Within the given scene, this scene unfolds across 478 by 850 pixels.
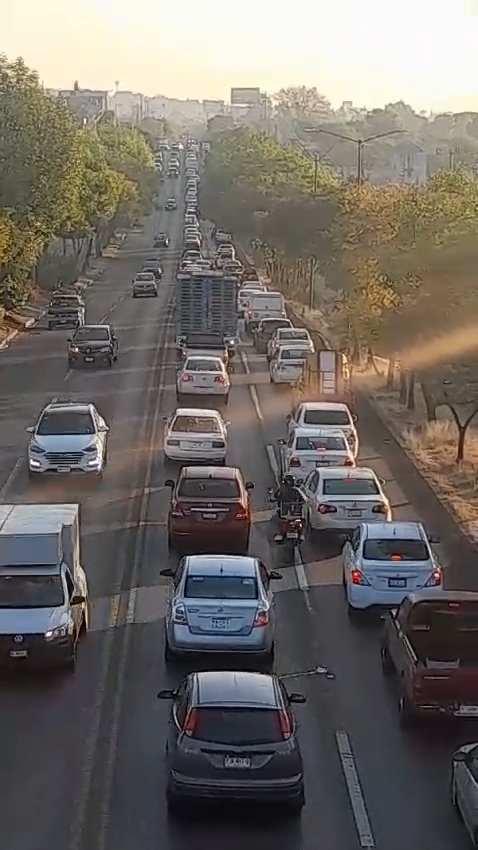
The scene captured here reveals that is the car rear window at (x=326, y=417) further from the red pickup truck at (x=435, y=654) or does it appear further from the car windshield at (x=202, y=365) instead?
the red pickup truck at (x=435, y=654)

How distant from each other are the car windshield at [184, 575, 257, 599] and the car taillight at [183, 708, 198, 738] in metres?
5.32

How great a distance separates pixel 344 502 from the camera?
2605 centimetres

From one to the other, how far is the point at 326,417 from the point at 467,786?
21.9 m

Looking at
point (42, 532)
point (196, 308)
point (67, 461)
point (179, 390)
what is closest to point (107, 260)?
point (196, 308)

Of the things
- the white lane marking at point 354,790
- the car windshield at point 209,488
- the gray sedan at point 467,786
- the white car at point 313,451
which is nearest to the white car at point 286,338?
the white car at point 313,451

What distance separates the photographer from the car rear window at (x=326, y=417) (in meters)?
34.5

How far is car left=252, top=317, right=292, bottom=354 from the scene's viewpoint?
58719 mm

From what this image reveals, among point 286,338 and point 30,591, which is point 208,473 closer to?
point 30,591

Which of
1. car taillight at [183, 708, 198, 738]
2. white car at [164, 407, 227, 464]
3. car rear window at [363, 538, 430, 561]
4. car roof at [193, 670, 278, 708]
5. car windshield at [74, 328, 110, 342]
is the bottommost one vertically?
car windshield at [74, 328, 110, 342]

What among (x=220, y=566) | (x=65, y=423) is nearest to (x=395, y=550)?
(x=220, y=566)

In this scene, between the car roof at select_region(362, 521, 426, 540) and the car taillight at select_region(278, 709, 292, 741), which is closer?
the car taillight at select_region(278, 709, 292, 741)

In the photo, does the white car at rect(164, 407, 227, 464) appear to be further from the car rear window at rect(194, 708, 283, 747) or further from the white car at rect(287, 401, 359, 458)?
the car rear window at rect(194, 708, 283, 747)

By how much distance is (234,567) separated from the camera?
19281mm

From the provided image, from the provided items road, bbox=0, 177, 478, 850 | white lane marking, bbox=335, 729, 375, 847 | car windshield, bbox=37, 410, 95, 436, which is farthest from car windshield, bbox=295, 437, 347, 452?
white lane marking, bbox=335, 729, 375, 847
